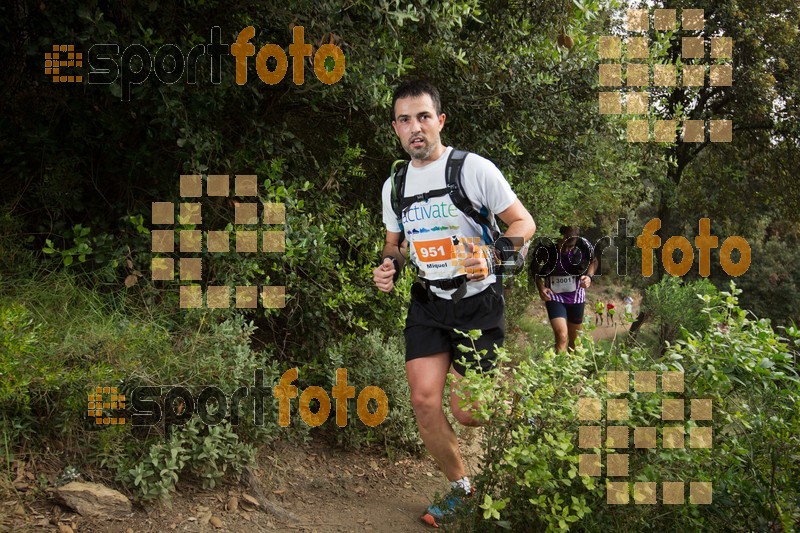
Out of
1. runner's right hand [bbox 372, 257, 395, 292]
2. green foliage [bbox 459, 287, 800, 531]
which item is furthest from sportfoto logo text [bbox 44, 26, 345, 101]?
green foliage [bbox 459, 287, 800, 531]

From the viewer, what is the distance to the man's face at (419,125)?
4031mm

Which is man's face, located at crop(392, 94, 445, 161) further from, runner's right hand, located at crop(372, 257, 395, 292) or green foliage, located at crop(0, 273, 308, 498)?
green foliage, located at crop(0, 273, 308, 498)

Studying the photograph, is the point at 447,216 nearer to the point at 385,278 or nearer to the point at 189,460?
the point at 385,278

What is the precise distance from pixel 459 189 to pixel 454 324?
79 centimetres

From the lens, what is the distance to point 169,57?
5.05 meters

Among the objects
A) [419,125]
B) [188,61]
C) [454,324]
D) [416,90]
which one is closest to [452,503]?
[454,324]

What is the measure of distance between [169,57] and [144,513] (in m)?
3.16

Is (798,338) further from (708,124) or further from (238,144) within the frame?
(708,124)

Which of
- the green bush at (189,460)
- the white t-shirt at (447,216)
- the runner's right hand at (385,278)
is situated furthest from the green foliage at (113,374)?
the white t-shirt at (447,216)

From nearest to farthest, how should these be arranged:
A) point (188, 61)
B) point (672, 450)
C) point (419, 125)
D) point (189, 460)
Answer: point (672, 450)
point (419, 125)
point (189, 460)
point (188, 61)

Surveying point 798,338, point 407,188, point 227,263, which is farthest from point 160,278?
point 798,338

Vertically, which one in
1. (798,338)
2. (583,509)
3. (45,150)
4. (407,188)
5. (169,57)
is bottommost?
(583,509)

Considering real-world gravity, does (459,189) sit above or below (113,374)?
above

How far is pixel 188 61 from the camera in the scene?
202 inches
